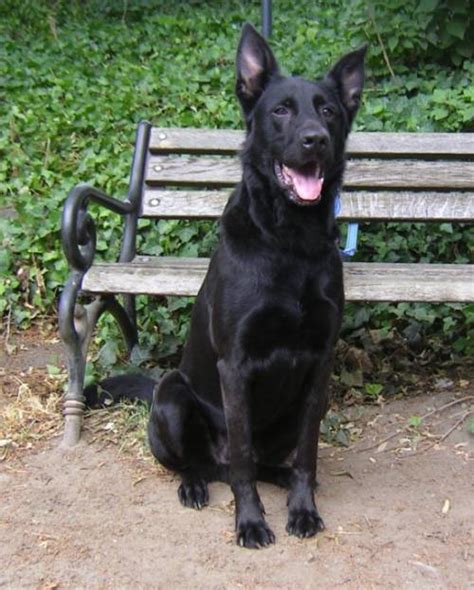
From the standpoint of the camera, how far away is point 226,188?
4746 mm

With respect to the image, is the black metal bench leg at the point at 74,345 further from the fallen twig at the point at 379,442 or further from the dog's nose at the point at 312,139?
the dog's nose at the point at 312,139

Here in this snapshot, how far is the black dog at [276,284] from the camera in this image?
10.1 feet

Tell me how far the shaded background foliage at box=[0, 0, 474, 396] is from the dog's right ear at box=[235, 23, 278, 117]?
1695 mm

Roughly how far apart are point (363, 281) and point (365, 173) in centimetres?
84

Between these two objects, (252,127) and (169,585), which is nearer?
(169,585)

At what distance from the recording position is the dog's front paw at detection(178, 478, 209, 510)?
331 cm

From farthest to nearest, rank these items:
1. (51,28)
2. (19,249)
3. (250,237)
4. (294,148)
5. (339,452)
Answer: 1. (51,28)
2. (19,249)
3. (339,452)
4. (250,237)
5. (294,148)

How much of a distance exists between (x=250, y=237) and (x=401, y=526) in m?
1.10

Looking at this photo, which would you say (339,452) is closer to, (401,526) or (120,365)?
(401,526)

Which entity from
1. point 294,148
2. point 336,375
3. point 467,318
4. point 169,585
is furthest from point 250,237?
point 467,318

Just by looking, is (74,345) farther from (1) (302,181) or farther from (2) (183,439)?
(1) (302,181)

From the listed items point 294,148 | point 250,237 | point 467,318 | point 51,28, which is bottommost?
point 467,318

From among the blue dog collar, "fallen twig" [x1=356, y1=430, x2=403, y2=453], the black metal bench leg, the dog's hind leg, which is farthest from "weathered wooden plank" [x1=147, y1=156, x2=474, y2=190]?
the dog's hind leg

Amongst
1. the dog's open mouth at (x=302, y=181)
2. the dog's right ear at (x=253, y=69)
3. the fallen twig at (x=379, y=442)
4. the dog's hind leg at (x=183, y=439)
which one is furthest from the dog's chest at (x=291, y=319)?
the fallen twig at (x=379, y=442)
